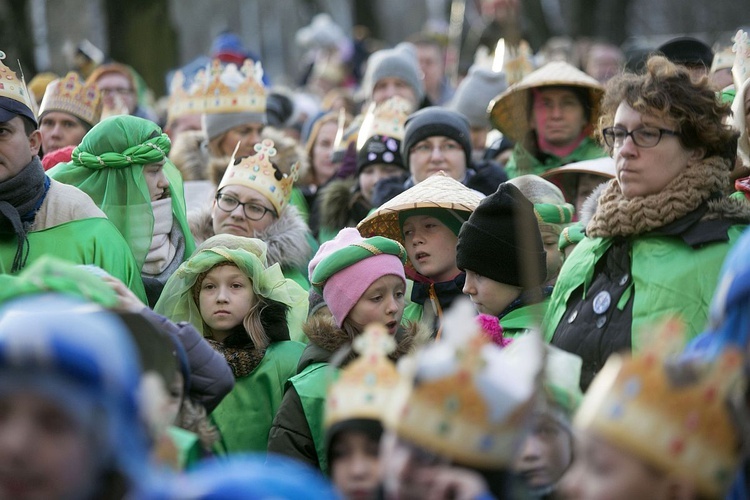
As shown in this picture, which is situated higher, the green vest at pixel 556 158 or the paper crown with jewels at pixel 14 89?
the paper crown with jewels at pixel 14 89

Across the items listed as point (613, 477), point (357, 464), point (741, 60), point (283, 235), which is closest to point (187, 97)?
point (283, 235)

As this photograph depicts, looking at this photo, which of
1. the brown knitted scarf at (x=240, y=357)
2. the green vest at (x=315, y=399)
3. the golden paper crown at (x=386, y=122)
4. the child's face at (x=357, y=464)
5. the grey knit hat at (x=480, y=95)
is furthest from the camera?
the grey knit hat at (x=480, y=95)

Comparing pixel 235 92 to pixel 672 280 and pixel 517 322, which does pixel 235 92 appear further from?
pixel 672 280

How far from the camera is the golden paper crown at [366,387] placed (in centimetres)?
404

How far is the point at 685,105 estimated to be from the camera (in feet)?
17.5

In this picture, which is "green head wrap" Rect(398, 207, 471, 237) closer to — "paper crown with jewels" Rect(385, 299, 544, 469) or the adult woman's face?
the adult woman's face

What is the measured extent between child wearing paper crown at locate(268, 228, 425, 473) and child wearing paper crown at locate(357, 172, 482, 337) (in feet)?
1.32

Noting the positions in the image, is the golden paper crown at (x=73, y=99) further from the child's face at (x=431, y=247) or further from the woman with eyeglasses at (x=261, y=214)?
Result: the child's face at (x=431, y=247)

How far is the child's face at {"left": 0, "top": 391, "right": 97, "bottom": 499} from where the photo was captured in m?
3.27

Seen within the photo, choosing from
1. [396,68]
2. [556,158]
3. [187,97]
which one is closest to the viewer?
[556,158]

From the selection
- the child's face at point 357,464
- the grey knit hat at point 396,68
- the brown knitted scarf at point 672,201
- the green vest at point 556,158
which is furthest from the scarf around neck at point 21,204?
the grey knit hat at point 396,68

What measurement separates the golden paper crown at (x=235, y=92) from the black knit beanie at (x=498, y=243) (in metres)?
3.43

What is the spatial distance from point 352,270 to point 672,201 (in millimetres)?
1508

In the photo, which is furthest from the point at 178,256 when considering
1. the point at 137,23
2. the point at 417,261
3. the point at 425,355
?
the point at 137,23
